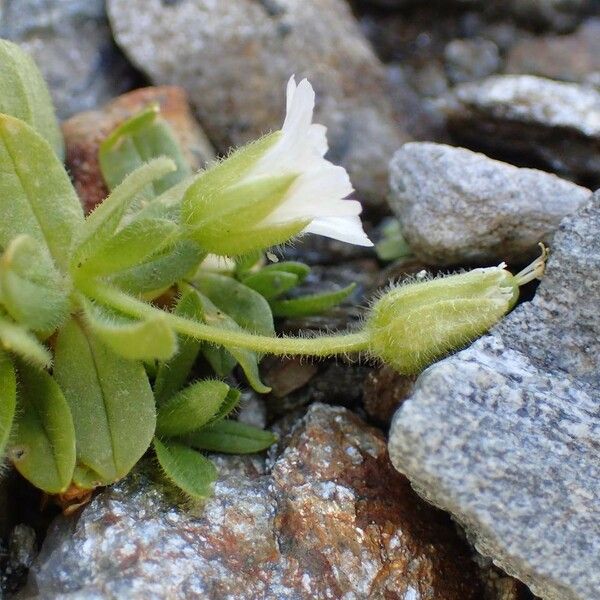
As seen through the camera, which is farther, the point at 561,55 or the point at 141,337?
the point at 561,55

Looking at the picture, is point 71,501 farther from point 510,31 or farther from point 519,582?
point 510,31

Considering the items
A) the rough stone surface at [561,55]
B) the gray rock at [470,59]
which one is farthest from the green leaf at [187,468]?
the rough stone surface at [561,55]

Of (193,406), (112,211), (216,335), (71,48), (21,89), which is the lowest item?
(193,406)

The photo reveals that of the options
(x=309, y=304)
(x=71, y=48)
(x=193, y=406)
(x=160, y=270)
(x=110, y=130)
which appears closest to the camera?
(x=193, y=406)

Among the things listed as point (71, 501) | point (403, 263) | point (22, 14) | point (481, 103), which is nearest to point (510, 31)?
point (481, 103)

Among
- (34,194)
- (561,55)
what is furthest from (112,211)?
(561,55)

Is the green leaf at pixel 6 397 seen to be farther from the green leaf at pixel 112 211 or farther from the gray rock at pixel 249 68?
the gray rock at pixel 249 68

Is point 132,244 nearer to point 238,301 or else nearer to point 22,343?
point 22,343
